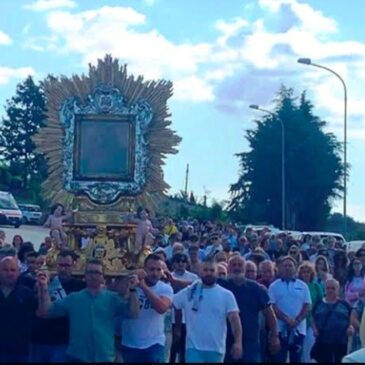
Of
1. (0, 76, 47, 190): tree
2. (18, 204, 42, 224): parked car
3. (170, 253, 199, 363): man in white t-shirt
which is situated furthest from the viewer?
(0, 76, 47, 190): tree

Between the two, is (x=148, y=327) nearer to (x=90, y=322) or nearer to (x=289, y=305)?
(x=90, y=322)

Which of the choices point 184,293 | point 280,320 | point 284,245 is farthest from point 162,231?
point 184,293

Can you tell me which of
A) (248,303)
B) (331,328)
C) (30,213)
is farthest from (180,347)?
(30,213)

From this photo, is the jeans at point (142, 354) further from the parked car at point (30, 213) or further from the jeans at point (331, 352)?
the parked car at point (30, 213)

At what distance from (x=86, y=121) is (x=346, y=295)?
4.26 meters

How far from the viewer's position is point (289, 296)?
1372 centimetres

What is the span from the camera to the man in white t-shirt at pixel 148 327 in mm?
11375

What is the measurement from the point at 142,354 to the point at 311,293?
11.8ft

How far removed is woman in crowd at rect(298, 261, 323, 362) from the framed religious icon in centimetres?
277

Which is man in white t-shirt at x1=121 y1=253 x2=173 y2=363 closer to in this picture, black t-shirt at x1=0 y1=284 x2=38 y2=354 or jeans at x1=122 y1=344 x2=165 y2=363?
jeans at x1=122 y1=344 x2=165 y2=363

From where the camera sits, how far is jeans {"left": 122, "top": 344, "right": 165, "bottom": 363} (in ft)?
37.6

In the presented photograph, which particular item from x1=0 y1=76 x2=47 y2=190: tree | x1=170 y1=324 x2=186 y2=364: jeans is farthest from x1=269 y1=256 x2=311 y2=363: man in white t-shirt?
x1=0 y1=76 x2=47 y2=190: tree

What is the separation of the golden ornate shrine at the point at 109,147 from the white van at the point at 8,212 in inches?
1550

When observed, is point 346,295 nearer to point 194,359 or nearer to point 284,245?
point 194,359
